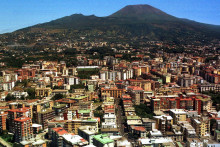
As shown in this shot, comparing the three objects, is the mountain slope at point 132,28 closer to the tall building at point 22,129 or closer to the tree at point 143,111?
the tree at point 143,111

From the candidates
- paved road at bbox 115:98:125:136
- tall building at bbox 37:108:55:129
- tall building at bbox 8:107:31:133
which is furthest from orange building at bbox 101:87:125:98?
tall building at bbox 8:107:31:133

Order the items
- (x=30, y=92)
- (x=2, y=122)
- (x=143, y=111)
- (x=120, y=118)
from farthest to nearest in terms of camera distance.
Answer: (x=30, y=92)
(x=143, y=111)
(x=120, y=118)
(x=2, y=122)

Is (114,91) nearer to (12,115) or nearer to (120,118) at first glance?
(120,118)

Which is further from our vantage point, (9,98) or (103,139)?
(9,98)

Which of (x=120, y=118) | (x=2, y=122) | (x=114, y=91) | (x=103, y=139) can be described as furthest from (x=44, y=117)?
(x=114, y=91)

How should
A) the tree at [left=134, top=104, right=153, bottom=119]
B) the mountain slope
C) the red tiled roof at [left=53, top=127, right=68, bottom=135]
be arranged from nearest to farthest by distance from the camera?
the red tiled roof at [left=53, top=127, right=68, bottom=135] < the tree at [left=134, top=104, right=153, bottom=119] < the mountain slope

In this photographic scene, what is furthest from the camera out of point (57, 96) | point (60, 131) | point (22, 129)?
point (57, 96)

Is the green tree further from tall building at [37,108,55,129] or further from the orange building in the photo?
tall building at [37,108,55,129]

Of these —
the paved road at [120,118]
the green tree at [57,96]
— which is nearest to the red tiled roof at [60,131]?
the paved road at [120,118]

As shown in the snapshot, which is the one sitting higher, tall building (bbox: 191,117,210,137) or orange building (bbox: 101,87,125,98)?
orange building (bbox: 101,87,125,98)
